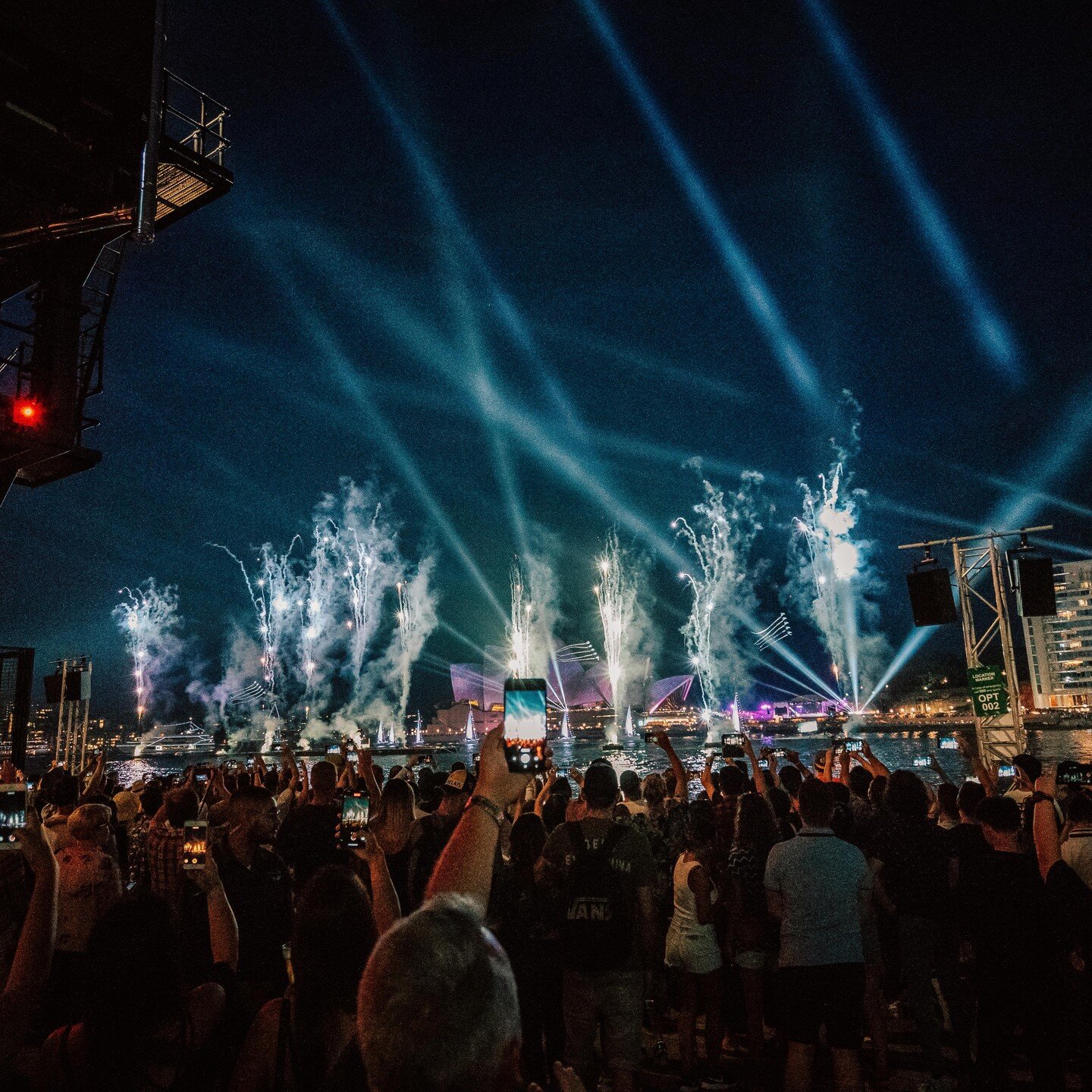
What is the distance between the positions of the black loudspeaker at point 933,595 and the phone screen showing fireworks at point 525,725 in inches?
593

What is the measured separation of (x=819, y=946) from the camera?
437cm

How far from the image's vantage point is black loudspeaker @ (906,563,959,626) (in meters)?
15.9

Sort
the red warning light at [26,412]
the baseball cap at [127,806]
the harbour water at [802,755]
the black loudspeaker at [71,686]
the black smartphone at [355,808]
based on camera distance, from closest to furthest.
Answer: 1. the black smartphone at [355,808]
2. the baseball cap at [127,806]
3. the red warning light at [26,412]
4. the black loudspeaker at [71,686]
5. the harbour water at [802,755]

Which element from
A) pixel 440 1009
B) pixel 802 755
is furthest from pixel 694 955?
pixel 802 755

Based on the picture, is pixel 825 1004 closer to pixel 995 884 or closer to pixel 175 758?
pixel 995 884

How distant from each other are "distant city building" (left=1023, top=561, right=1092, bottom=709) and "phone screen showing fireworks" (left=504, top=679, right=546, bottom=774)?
174594mm

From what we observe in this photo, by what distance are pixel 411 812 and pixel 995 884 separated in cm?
371

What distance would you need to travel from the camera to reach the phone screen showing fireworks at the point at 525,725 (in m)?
2.61

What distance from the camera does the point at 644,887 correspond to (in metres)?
4.55

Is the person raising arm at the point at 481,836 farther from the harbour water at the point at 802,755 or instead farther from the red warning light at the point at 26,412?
the harbour water at the point at 802,755

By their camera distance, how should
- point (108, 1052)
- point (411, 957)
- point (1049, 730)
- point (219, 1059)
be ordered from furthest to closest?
point (1049, 730) → point (219, 1059) → point (108, 1052) → point (411, 957)

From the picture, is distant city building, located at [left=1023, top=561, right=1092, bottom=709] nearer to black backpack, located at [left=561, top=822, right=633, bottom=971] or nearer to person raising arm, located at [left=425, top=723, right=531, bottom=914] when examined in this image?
black backpack, located at [left=561, top=822, right=633, bottom=971]

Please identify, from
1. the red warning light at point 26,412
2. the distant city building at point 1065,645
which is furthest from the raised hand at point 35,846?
the distant city building at point 1065,645

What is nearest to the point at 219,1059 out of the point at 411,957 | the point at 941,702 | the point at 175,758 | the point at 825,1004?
the point at 411,957
